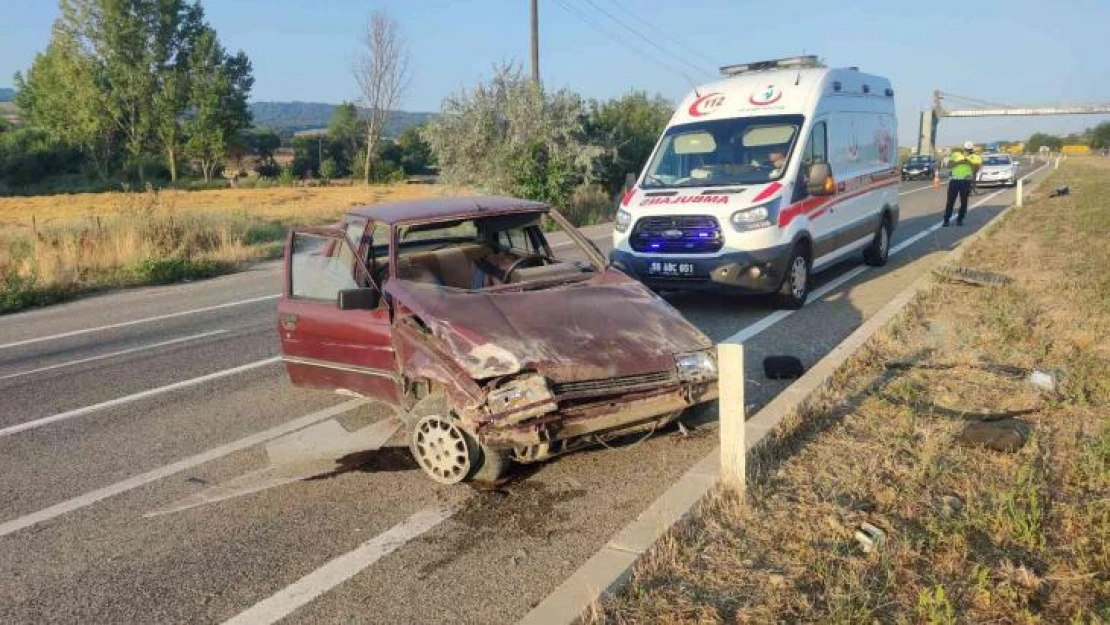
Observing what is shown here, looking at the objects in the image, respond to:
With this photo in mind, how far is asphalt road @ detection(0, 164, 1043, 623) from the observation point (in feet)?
11.3

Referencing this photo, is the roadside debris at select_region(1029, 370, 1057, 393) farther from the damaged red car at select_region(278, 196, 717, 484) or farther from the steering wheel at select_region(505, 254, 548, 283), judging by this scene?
the steering wheel at select_region(505, 254, 548, 283)

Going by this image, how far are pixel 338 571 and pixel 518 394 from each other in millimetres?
1174

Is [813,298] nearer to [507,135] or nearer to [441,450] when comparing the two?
[441,450]

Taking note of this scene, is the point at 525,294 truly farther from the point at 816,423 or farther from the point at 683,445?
the point at 816,423

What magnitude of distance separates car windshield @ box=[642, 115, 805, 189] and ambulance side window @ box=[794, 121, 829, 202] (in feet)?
0.67

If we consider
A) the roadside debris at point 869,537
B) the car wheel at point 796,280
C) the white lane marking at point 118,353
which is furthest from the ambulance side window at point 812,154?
the white lane marking at point 118,353

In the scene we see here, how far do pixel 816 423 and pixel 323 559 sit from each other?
2.85m

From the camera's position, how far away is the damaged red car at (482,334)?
4.22m

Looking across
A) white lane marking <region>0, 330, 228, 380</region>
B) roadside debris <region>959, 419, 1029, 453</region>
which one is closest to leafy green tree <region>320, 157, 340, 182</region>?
white lane marking <region>0, 330, 228, 380</region>

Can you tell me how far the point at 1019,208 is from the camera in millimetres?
20188

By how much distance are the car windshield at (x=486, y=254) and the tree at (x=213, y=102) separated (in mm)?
61490

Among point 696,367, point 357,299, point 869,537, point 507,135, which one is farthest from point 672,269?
point 507,135

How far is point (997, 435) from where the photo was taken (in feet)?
14.2

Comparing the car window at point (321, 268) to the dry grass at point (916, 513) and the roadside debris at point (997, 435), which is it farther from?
the roadside debris at point (997, 435)
